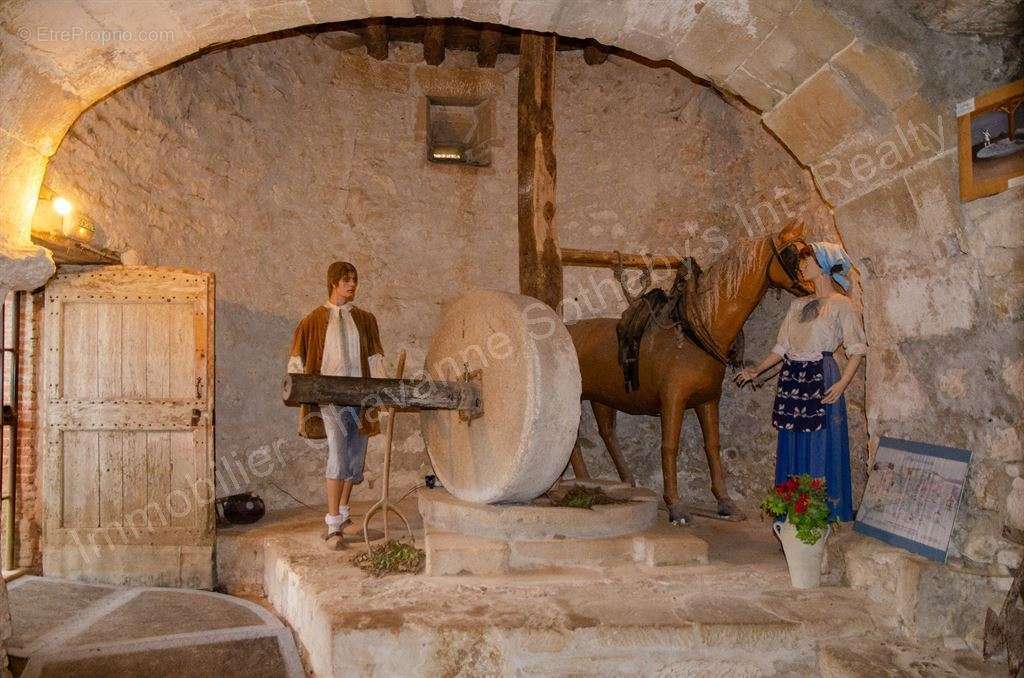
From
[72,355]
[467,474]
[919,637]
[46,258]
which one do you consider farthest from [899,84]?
[72,355]

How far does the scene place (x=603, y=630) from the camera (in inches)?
115

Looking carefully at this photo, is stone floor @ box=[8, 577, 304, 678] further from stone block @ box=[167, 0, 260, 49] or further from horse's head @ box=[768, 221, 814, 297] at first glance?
horse's head @ box=[768, 221, 814, 297]

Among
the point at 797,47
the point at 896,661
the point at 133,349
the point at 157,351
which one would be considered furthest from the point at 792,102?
the point at 133,349

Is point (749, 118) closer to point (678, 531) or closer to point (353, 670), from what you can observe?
point (678, 531)

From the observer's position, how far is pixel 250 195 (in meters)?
6.36

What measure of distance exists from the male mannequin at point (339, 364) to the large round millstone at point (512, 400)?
66 cm

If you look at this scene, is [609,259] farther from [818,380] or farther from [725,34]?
[725,34]

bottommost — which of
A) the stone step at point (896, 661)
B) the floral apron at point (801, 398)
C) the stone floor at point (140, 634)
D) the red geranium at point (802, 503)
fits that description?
the stone floor at point (140, 634)

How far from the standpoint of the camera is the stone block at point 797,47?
3.05m

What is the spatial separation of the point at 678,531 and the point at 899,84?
2564 mm

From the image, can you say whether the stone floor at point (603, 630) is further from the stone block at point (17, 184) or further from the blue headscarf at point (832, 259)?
the stone block at point (17, 184)

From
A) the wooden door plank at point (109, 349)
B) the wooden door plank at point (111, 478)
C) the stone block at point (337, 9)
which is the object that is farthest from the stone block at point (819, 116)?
the wooden door plank at point (111, 478)

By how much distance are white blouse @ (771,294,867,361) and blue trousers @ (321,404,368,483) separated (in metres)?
2.73

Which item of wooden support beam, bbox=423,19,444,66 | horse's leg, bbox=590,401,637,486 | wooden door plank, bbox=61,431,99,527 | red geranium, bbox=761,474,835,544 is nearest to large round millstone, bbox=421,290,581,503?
red geranium, bbox=761,474,835,544
